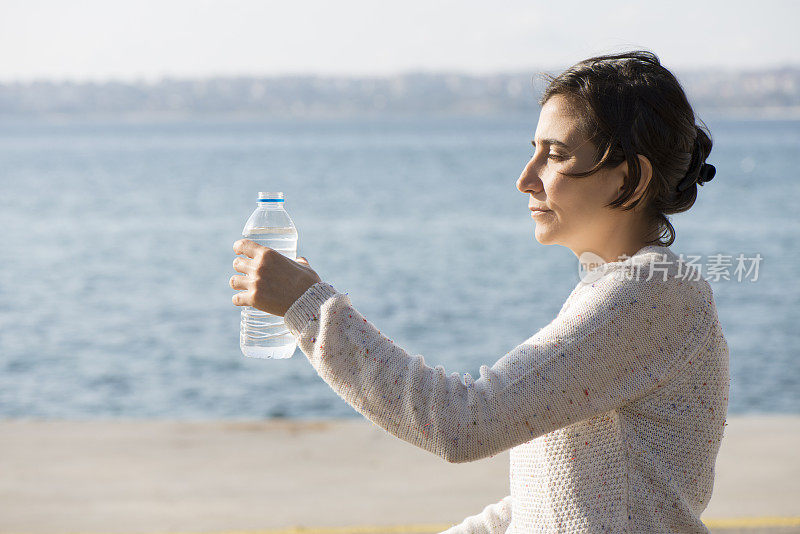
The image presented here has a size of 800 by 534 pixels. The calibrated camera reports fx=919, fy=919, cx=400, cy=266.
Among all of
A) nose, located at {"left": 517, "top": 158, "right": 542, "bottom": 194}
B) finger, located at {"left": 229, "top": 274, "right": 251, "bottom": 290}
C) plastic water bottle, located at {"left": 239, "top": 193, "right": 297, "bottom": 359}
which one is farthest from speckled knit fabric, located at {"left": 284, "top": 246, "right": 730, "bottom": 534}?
plastic water bottle, located at {"left": 239, "top": 193, "right": 297, "bottom": 359}

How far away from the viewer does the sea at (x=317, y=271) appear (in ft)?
43.3

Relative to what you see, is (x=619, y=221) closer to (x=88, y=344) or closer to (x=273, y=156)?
(x=88, y=344)

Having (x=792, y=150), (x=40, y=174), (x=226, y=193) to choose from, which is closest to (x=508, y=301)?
(x=226, y=193)

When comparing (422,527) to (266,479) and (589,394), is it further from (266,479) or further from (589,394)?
(589,394)

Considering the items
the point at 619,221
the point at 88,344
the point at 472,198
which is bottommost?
the point at 88,344

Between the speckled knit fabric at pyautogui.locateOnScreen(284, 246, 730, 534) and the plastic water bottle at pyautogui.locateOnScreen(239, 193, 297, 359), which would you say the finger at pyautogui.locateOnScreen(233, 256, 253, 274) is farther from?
the plastic water bottle at pyautogui.locateOnScreen(239, 193, 297, 359)

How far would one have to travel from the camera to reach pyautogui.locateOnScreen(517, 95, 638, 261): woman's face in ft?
5.95

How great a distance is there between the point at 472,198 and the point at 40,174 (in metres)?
38.5

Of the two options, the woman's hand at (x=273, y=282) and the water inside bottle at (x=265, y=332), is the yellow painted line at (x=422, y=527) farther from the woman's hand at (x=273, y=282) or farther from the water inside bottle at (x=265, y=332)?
the woman's hand at (x=273, y=282)

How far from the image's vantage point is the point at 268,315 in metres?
2.68

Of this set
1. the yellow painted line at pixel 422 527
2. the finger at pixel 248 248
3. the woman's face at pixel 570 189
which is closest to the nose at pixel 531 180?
the woman's face at pixel 570 189

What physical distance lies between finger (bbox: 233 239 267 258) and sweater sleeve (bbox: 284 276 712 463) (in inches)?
→ 5.9

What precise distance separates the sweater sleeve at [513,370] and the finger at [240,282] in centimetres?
11

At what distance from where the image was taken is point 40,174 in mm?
69500
